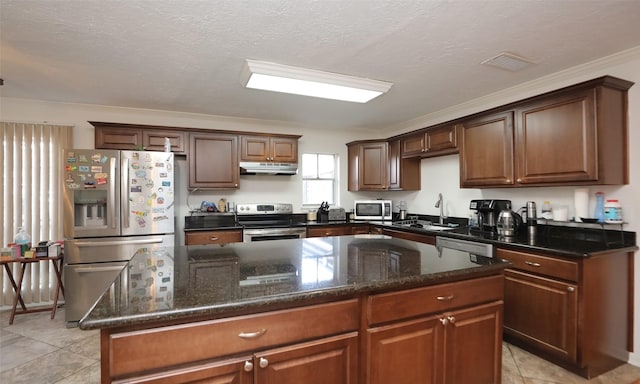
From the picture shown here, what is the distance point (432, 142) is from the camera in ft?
13.1

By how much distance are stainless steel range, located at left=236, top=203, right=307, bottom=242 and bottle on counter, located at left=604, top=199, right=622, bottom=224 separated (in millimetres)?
3126

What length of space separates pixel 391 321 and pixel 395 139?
3.53 metres

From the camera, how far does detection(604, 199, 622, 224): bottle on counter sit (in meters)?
2.41

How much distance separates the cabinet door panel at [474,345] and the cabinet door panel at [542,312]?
0.89 m

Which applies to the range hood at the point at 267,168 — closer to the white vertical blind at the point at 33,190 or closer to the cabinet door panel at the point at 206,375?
the white vertical blind at the point at 33,190

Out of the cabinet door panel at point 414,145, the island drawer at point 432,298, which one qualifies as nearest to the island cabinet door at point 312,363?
the island drawer at point 432,298

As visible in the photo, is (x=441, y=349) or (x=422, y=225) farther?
(x=422, y=225)

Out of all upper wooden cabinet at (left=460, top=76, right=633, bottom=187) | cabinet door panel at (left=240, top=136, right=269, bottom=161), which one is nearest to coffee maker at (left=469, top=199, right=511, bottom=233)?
upper wooden cabinet at (left=460, top=76, right=633, bottom=187)

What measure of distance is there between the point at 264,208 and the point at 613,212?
3.73m

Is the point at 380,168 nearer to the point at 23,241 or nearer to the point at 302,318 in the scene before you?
the point at 302,318

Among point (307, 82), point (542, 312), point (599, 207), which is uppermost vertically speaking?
point (307, 82)

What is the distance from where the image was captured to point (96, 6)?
70.9 inches

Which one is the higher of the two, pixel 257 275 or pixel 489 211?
pixel 489 211

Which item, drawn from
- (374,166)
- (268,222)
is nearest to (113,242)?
(268,222)
